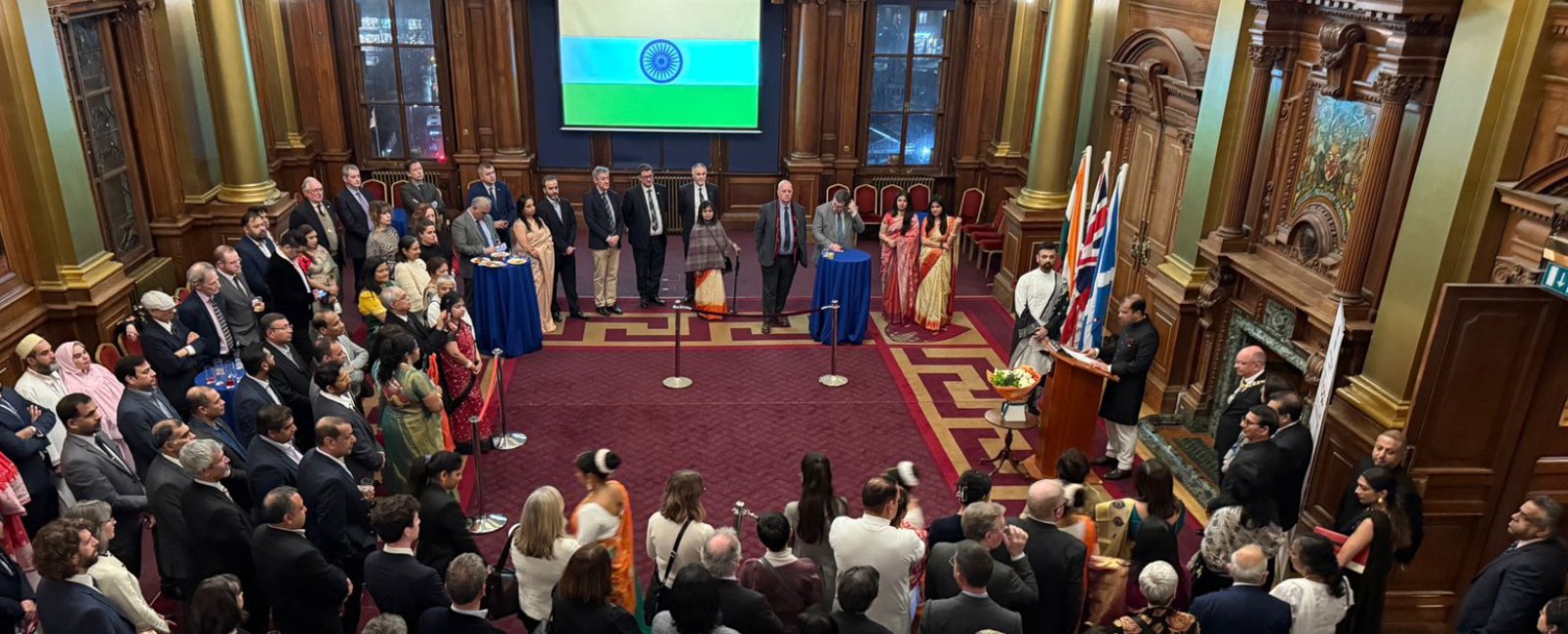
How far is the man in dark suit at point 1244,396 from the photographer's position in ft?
19.8

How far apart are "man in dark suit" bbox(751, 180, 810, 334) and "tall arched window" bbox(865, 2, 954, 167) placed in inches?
145

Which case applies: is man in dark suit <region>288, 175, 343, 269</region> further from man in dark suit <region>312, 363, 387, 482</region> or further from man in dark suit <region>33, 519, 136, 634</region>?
man in dark suit <region>33, 519, 136, 634</region>

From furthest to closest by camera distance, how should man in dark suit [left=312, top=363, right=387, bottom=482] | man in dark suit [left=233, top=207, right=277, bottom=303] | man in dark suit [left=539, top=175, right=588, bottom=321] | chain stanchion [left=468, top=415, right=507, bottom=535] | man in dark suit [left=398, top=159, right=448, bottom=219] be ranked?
man in dark suit [left=398, top=159, right=448, bottom=219] → man in dark suit [left=539, top=175, right=588, bottom=321] → man in dark suit [left=233, top=207, right=277, bottom=303] → chain stanchion [left=468, top=415, right=507, bottom=535] → man in dark suit [left=312, top=363, right=387, bottom=482]

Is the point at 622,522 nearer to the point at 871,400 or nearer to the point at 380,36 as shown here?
the point at 871,400

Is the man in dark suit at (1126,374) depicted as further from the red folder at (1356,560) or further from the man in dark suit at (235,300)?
the man in dark suit at (235,300)

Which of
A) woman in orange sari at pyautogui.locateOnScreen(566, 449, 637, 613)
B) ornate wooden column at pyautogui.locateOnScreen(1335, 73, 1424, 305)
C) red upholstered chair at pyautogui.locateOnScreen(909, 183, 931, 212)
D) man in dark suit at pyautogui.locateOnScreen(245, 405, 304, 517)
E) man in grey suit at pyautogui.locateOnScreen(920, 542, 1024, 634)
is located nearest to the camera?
man in grey suit at pyautogui.locateOnScreen(920, 542, 1024, 634)

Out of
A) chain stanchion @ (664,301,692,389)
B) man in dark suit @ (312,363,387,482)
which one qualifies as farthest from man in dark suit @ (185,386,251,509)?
chain stanchion @ (664,301,692,389)

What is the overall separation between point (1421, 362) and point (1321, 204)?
5.58ft

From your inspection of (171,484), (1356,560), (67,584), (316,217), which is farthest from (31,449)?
(1356,560)

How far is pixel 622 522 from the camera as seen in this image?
473 cm

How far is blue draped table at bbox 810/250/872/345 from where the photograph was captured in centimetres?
957

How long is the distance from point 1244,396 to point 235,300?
6.50m

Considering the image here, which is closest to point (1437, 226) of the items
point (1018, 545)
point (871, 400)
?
point (1018, 545)

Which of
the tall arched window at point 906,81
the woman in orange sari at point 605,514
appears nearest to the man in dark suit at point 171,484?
the woman in orange sari at point 605,514
